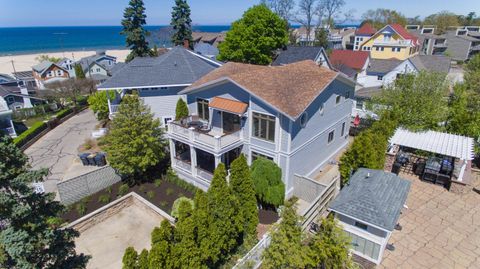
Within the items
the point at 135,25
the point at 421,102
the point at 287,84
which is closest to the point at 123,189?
the point at 287,84

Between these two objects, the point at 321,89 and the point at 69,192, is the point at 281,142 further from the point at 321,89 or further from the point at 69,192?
the point at 69,192

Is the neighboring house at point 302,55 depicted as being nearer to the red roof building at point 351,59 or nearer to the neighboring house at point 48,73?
the red roof building at point 351,59

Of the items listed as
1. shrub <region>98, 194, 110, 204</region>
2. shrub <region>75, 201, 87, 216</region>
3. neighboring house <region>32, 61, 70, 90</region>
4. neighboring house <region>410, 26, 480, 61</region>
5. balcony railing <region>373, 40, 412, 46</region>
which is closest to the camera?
shrub <region>75, 201, 87, 216</region>

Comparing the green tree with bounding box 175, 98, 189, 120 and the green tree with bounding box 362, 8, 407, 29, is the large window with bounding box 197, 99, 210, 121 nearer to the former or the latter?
the green tree with bounding box 175, 98, 189, 120

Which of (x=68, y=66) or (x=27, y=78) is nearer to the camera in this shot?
(x=27, y=78)

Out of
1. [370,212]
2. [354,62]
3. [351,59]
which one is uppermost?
[351,59]

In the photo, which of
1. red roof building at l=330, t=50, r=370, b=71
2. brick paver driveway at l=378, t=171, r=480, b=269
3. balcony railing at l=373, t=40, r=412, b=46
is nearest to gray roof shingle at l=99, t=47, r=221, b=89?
brick paver driveway at l=378, t=171, r=480, b=269

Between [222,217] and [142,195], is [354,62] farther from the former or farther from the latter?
[222,217]

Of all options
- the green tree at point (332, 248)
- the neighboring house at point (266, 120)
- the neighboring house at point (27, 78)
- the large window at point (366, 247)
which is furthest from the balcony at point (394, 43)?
the neighboring house at point (27, 78)
